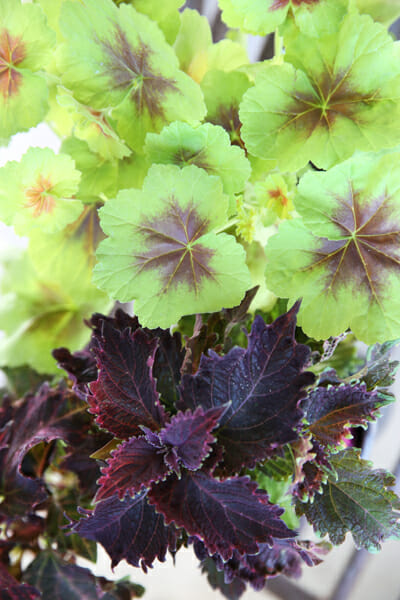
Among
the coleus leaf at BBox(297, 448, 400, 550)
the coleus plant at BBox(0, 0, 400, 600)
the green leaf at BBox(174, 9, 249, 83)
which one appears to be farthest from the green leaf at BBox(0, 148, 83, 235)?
the coleus leaf at BBox(297, 448, 400, 550)

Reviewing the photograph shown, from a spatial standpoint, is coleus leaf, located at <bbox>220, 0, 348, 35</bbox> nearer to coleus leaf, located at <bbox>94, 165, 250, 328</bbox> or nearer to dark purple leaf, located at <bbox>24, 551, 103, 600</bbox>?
coleus leaf, located at <bbox>94, 165, 250, 328</bbox>

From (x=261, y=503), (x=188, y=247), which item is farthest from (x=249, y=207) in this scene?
(x=261, y=503)

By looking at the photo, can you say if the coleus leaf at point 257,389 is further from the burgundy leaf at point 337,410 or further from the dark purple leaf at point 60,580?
the dark purple leaf at point 60,580

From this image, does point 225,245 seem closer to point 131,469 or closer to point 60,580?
point 131,469

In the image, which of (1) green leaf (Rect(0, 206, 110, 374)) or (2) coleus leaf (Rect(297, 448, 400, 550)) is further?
(1) green leaf (Rect(0, 206, 110, 374))

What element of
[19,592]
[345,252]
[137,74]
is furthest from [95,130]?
[19,592]

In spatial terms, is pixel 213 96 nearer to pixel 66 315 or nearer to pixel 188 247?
pixel 188 247
